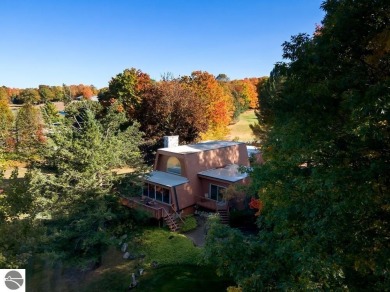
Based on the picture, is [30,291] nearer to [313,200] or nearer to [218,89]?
[313,200]

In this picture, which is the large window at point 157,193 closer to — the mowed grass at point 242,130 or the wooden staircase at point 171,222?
the wooden staircase at point 171,222

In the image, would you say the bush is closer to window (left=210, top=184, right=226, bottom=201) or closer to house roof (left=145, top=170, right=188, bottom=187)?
window (left=210, top=184, right=226, bottom=201)

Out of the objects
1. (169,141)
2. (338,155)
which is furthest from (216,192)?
(338,155)

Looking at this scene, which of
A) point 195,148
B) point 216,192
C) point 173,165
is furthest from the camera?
point 195,148

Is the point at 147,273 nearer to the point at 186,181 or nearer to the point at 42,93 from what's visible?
the point at 186,181

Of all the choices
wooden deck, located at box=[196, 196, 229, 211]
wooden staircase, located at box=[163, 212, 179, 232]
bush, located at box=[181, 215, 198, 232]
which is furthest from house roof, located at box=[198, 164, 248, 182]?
wooden staircase, located at box=[163, 212, 179, 232]

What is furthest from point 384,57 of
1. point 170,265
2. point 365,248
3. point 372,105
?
point 170,265
